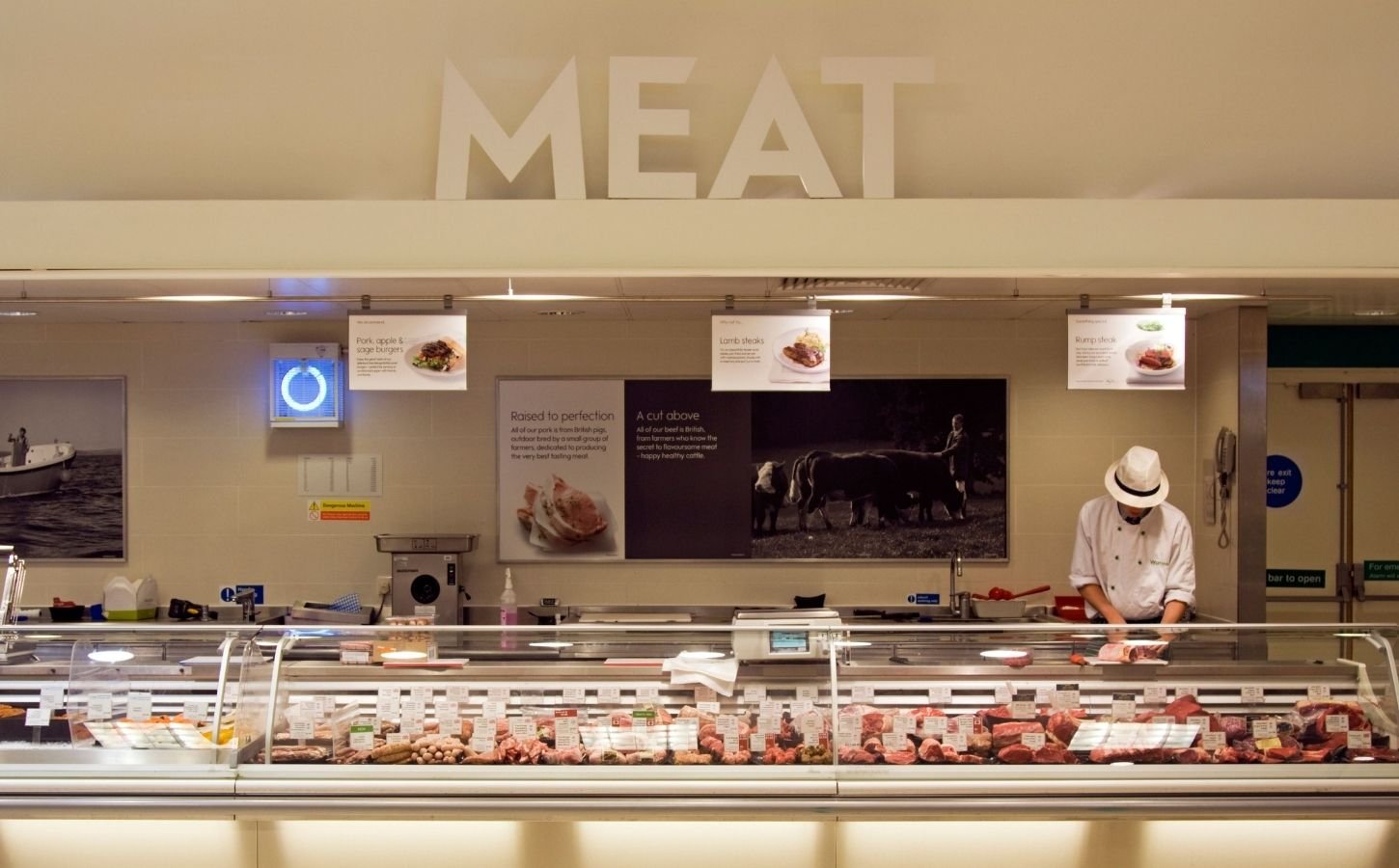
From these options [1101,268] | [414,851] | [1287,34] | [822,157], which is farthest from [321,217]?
[1287,34]

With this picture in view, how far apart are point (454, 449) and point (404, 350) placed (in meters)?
2.30

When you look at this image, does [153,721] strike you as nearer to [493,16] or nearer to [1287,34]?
[493,16]

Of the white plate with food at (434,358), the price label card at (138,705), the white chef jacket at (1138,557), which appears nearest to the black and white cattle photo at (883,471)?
the white chef jacket at (1138,557)

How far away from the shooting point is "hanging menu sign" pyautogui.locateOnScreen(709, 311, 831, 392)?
4.34 meters

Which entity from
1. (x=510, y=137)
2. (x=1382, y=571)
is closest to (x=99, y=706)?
(x=510, y=137)

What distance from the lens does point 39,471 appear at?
21.6 ft

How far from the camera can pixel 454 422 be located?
258 inches

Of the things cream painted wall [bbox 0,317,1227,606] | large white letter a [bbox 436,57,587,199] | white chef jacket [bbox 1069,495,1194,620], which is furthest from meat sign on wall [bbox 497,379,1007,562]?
large white letter a [bbox 436,57,587,199]

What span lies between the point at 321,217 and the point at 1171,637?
10.3 feet

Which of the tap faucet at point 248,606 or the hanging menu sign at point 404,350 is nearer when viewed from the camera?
the hanging menu sign at point 404,350

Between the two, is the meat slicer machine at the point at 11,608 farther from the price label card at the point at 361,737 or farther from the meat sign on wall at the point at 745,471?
the meat sign on wall at the point at 745,471

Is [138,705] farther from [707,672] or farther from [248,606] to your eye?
[248,606]

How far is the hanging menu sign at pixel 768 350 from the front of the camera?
434 cm

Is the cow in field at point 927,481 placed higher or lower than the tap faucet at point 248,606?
higher
